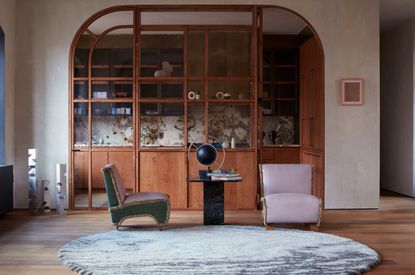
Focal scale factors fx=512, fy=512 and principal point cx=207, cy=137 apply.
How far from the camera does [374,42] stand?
8086mm

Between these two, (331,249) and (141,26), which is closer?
(331,249)

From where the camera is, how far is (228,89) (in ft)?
26.4

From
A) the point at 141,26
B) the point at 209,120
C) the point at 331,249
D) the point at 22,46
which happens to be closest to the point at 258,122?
the point at 209,120

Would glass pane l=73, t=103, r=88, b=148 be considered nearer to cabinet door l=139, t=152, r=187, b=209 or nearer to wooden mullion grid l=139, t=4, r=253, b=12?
cabinet door l=139, t=152, r=187, b=209

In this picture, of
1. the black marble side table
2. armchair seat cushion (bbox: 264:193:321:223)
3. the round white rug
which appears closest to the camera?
the round white rug

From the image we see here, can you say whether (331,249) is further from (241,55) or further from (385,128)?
(385,128)

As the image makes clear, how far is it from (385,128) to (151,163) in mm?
5667

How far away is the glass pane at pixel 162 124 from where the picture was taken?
318 inches

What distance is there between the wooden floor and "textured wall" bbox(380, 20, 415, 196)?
155 centimetres

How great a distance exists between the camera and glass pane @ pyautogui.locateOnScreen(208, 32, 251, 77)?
7.99m

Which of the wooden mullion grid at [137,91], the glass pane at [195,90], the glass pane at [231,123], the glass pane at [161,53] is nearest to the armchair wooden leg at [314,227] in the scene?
the glass pane at [231,123]

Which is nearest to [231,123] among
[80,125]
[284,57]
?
[80,125]

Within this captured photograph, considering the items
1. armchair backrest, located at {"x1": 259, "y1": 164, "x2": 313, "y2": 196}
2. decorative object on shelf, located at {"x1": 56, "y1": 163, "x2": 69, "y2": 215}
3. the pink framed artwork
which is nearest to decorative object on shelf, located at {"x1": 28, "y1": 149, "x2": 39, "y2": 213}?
decorative object on shelf, located at {"x1": 56, "y1": 163, "x2": 69, "y2": 215}

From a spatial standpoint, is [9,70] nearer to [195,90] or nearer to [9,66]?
[9,66]
